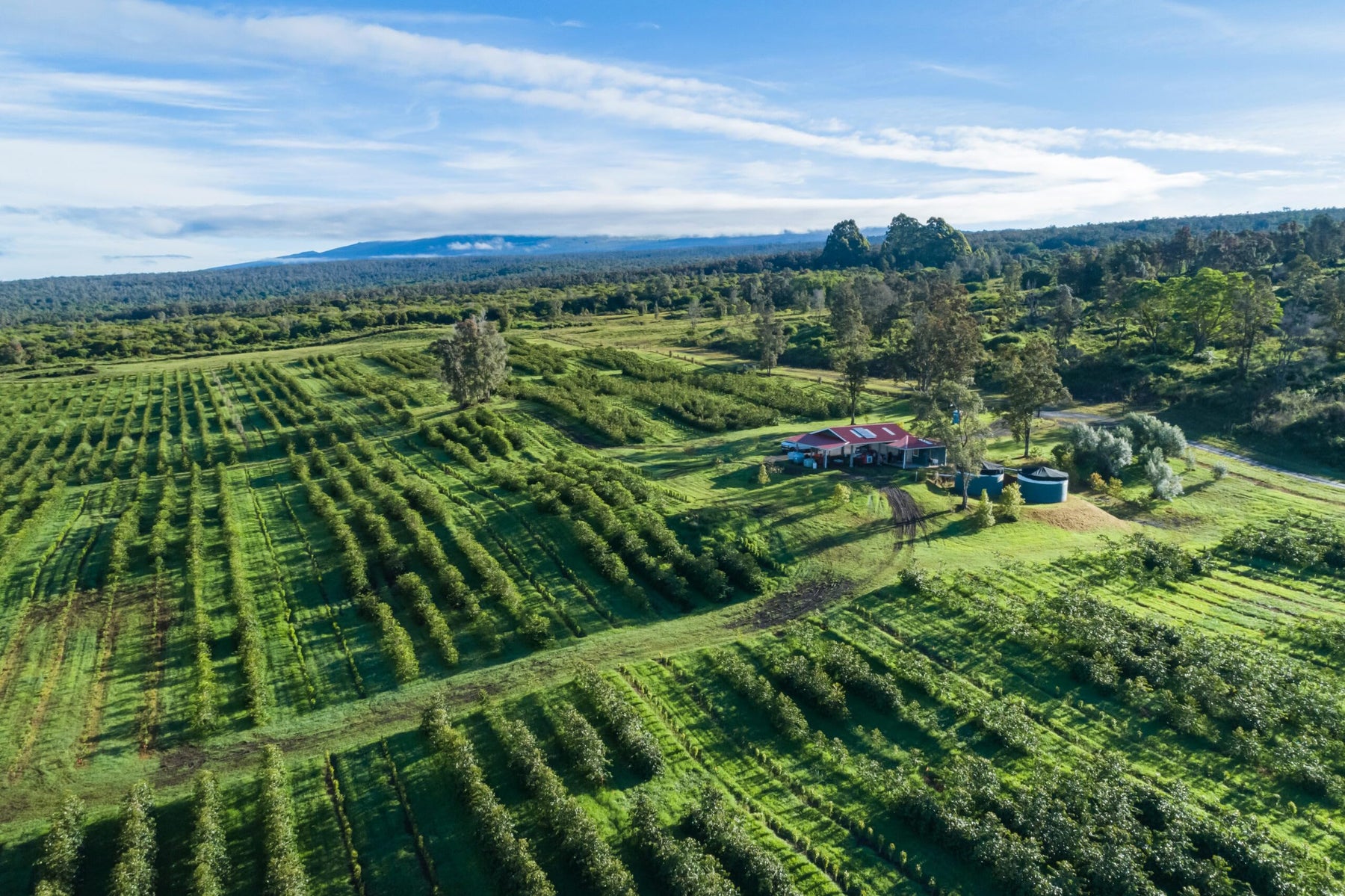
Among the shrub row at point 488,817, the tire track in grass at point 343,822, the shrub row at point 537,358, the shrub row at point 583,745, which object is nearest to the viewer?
the shrub row at point 488,817

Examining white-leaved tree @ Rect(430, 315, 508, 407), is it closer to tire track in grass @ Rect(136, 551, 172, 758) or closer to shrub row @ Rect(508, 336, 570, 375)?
shrub row @ Rect(508, 336, 570, 375)

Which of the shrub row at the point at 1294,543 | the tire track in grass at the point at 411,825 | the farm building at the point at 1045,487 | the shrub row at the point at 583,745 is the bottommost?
the tire track in grass at the point at 411,825

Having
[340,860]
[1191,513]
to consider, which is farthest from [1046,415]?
[340,860]

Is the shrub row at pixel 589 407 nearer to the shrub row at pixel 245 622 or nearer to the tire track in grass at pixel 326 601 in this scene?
the tire track in grass at pixel 326 601

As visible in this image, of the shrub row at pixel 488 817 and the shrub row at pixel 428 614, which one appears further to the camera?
the shrub row at pixel 428 614

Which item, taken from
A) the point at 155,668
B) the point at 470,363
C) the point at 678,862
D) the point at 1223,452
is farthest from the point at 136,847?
the point at 1223,452

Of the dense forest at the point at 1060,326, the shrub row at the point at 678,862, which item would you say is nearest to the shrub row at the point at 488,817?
the shrub row at the point at 678,862
